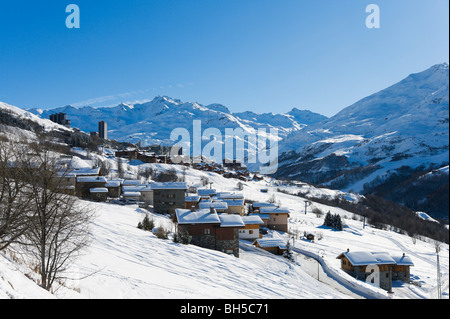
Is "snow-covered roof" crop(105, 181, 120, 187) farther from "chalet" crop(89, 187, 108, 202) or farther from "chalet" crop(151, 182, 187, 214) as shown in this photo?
"chalet" crop(151, 182, 187, 214)

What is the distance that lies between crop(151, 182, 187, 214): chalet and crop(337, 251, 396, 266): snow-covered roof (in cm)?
2426

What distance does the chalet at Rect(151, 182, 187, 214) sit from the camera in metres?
45.9

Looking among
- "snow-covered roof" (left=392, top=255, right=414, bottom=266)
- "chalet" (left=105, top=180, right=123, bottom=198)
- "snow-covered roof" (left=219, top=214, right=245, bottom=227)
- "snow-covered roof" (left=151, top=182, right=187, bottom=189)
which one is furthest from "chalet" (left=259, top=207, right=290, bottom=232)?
"chalet" (left=105, top=180, right=123, bottom=198)

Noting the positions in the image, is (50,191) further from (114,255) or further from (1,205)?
(114,255)

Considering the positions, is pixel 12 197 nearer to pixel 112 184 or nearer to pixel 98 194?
pixel 98 194

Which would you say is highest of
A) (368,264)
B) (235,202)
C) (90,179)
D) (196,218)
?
(90,179)

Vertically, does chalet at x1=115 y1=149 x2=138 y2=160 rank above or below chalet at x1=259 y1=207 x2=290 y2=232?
above

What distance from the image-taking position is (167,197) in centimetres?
4650

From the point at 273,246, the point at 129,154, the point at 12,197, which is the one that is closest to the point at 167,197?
the point at 273,246

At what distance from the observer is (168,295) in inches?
368

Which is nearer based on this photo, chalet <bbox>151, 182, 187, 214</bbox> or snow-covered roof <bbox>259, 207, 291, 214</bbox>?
chalet <bbox>151, 182, 187, 214</bbox>

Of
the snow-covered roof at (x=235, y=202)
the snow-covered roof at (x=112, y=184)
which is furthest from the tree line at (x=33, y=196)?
the snow-covered roof at (x=112, y=184)

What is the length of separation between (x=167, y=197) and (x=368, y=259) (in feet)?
91.1
